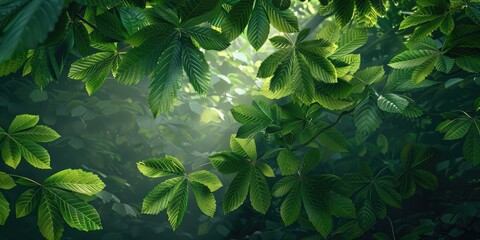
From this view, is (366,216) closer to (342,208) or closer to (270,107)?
(342,208)

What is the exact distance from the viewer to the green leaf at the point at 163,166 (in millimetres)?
1583

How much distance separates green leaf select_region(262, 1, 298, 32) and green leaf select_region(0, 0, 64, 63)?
739mm

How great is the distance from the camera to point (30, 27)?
632 millimetres

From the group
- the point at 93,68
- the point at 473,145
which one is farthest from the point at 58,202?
the point at 473,145

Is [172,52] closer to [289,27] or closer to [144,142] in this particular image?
[289,27]

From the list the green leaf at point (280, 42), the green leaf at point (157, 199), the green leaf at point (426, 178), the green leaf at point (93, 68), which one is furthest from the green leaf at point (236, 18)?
the green leaf at point (426, 178)

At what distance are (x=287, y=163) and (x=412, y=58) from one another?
0.53m

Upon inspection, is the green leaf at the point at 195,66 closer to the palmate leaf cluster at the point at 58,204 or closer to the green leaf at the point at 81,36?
the green leaf at the point at 81,36

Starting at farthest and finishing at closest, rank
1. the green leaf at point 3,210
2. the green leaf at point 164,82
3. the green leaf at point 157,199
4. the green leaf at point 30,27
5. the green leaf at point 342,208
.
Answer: the green leaf at point 342,208, the green leaf at point 157,199, the green leaf at point 3,210, the green leaf at point 164,82, the green leaf at point 30,27

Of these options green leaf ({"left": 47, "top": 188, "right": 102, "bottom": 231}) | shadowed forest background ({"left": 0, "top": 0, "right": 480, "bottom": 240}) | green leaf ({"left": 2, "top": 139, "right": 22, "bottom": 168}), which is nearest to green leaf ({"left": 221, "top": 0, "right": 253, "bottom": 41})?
shadowed forest background ({"left": 0, "top": 0, "right": 480, "bottom": 240})

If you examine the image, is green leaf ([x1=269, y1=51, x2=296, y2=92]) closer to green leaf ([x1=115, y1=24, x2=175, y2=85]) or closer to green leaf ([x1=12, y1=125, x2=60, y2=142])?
green leaf ([x1=115, y1=24, x2=175, y2=85])

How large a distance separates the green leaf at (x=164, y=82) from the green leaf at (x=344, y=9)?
49 centimetres

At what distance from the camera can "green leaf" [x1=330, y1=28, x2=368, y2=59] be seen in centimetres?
153

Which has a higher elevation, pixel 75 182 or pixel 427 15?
pixel 427 15
